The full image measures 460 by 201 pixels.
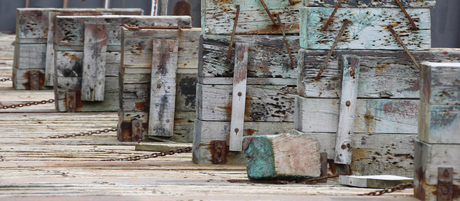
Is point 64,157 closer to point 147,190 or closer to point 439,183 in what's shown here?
point 147,190

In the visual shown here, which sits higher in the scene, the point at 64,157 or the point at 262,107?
the point at 262,107

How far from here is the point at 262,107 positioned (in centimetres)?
557

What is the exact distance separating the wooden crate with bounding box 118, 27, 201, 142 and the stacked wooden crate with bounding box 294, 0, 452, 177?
2.22 m

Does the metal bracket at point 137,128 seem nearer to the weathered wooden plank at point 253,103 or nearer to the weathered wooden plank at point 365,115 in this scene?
the weathered wooden plank at point 253,103

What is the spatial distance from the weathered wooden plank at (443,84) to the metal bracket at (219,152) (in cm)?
228

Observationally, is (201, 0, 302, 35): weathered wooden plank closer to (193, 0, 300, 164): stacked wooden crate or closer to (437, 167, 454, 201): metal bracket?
(193, 0, 300, 164): stacked wooden crate

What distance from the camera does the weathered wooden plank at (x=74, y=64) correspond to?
8.32m

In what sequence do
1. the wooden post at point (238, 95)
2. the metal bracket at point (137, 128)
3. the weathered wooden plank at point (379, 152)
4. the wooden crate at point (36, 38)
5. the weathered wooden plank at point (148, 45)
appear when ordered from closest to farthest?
the weathered wooden plank at point (379, 152)
the wooden post at point (238, 95)
the weathered wooden plank at point (148, 45)
the metal bracket at point (137, 128)
the wooden crate at point (36, 38)

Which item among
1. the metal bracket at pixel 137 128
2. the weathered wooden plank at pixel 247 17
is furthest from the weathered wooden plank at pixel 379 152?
the metal bracket at pixel 137 128

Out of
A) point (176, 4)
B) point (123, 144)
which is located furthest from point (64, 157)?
point (176, 4)

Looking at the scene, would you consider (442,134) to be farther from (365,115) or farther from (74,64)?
(74,64)

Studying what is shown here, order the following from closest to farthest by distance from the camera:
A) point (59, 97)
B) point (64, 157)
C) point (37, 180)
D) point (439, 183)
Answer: point (439, 183) < point (37, 180) < point (64, 157) < point (59, 97)

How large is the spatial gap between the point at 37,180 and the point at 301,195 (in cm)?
172

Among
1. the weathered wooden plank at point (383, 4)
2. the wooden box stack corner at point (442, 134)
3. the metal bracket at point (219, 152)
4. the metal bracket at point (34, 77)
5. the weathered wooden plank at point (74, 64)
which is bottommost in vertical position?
the metal bracket at point (219, 152)
